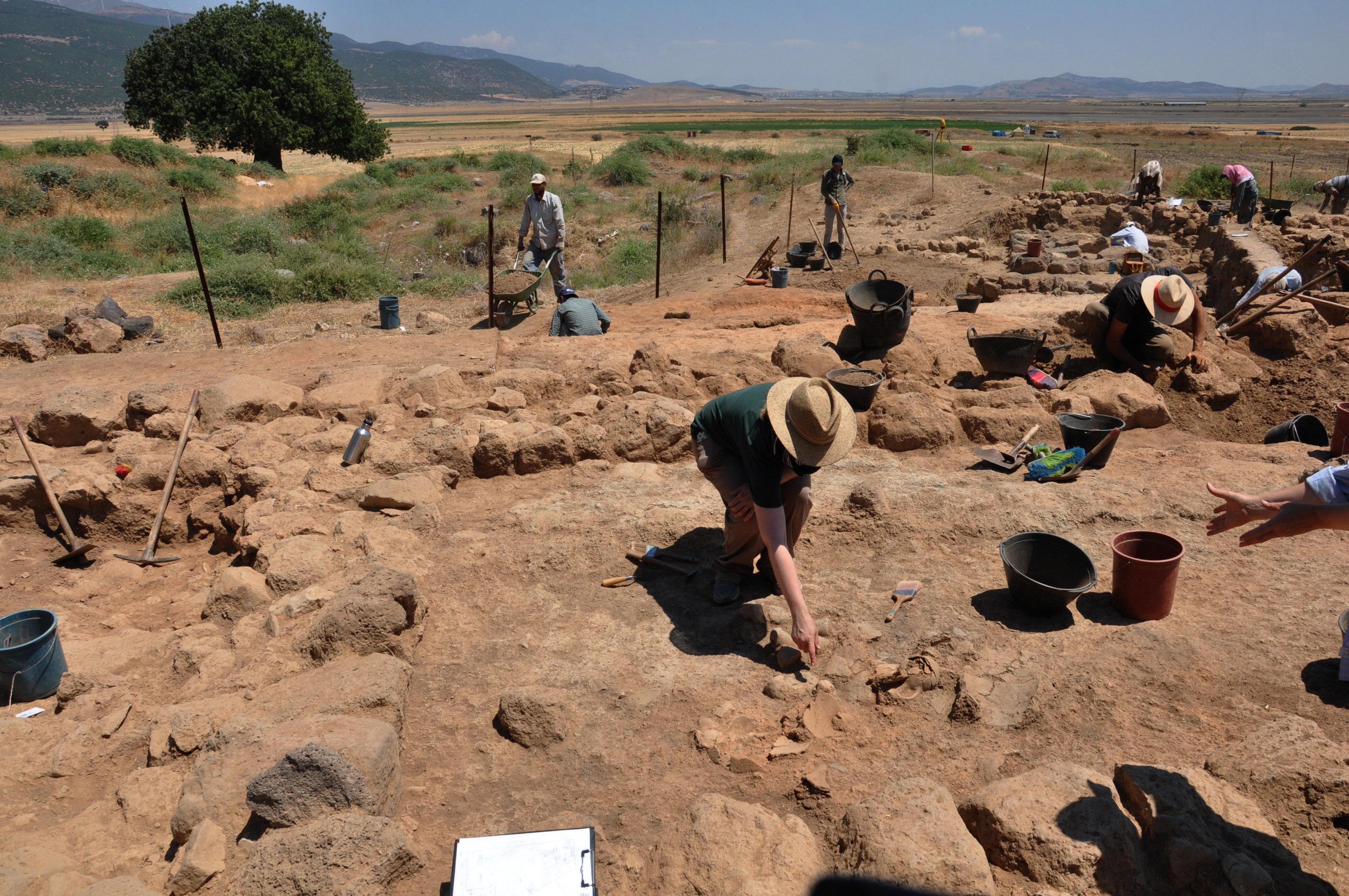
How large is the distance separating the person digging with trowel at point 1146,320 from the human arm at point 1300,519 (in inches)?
172

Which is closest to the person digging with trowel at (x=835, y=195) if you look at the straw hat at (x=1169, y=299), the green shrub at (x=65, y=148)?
the straw hat at (x=1169, y=299)

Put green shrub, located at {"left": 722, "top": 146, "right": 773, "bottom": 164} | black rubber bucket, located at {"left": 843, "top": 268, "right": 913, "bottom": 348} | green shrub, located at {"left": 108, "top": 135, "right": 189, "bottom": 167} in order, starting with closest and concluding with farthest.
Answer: black rubber bucket, located at {"left": 843, "top": 268, "right": 913, "bottom": 348} → green shrub, located at {"left": 108, "top": 135, "right": 189, "bottom": 167} → green shrub, located at {"left": 722, "top": 146, "right": 773, "bottom": 164}

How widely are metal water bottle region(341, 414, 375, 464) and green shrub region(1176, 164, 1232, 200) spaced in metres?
18.9

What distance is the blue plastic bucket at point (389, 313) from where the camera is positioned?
10.3 meters

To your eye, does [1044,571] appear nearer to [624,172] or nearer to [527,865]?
[527,865]

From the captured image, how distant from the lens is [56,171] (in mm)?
18703

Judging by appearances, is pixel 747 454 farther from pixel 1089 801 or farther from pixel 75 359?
pixel 75 359

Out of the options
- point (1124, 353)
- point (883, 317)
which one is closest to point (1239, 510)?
point (883, 317)

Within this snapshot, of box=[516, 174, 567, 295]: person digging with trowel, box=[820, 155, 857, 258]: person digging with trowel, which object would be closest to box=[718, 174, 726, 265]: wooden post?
box=[820, 155, 857, 258]: person digging with trowel

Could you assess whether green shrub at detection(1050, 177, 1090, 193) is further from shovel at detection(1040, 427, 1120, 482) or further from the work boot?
the work boot

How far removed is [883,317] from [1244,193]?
29.9ft

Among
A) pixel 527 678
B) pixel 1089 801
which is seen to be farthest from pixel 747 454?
pixel 1089 801

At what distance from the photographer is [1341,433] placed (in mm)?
5195

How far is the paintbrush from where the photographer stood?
3869 millimetres
